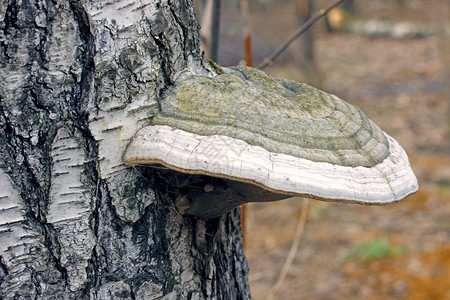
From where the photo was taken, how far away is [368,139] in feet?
4.96

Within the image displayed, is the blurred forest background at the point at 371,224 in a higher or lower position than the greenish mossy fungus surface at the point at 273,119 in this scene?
higher

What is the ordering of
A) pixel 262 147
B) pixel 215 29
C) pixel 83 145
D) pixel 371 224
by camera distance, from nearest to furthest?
pixel 262 147 → pixel 83 145 → pixel 215 29 → pixel 371 224

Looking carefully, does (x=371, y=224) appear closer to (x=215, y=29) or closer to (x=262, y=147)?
(x=215, y=29)

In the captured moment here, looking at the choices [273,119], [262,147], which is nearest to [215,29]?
[273,119]

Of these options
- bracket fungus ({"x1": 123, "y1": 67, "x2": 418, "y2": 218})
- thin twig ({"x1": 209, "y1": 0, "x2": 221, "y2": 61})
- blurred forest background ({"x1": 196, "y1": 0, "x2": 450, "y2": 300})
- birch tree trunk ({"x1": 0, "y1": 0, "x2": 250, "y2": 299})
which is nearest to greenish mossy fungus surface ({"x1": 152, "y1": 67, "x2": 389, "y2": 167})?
bracket fungus ({"x1": 123, "y1": 67, "x2": 418, "y2": 218})

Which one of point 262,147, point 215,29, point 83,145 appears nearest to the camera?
point 262,147

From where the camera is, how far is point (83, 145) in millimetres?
1390

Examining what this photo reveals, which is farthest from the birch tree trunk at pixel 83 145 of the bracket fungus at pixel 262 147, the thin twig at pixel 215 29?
the thin twig at pixel 215 29

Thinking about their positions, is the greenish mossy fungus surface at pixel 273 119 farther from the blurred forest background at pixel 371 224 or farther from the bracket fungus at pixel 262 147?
the blurred forest background at pixel 371 224

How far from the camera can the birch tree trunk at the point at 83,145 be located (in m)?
1.31

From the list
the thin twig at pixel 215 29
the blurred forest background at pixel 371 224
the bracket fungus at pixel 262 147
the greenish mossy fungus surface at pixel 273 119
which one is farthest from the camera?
the blurred forest background at pixel 371 224

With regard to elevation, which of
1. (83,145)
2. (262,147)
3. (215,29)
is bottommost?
(262,147)

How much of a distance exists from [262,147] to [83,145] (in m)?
0.52

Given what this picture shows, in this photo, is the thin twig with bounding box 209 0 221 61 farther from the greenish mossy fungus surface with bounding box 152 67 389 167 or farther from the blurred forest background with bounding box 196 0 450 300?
the greenish mossy fungus surface with bounding box 152 67 389 167
